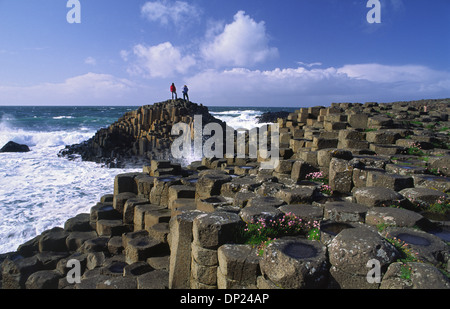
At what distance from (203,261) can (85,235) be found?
5.83 m

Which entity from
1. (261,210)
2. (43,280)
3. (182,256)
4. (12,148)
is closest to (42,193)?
(43,280)

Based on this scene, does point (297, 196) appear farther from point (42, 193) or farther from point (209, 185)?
point (42, 193)

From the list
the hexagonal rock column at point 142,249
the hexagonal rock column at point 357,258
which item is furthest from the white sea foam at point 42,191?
the hexagonal rock column at point 357,258

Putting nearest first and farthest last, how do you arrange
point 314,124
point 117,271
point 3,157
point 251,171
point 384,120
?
point 117,271 → point 251,171 → point 384,120 → point 314,124 → point 3,157

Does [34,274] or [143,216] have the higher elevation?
[143,216]

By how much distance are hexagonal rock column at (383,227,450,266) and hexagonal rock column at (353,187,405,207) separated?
1.03m

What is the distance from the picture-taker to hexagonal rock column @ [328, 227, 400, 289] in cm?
322

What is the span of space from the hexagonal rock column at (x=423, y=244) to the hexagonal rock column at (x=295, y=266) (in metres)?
1.07

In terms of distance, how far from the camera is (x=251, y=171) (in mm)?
9234

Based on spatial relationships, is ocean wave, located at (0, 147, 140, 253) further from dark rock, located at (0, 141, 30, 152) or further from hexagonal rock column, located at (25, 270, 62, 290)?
dark rock, located at (0, 141, 30, 152)

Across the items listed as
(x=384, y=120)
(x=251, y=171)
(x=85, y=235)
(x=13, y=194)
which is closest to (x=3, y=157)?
(x=13, y=194)
